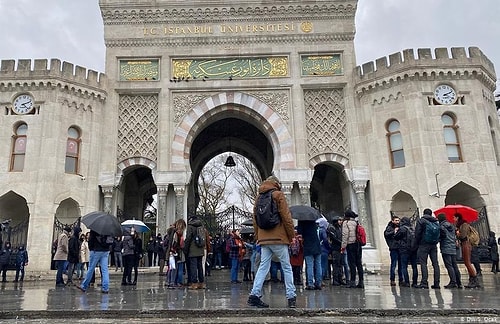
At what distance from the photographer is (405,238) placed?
8.82 metres

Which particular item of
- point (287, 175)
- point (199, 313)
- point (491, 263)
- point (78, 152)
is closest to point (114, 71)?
point (78, 152)

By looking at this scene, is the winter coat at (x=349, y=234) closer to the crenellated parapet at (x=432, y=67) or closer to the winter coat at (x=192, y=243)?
the winter coat at (x=192, y=243)

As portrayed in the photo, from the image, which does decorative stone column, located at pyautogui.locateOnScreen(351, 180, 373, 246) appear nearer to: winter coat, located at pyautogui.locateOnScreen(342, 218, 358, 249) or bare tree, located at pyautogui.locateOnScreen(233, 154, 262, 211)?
winter coat, located at pyautogui.locateOnScreen(342, 218, 358, 249)

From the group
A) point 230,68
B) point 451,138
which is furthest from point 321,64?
point 451,138

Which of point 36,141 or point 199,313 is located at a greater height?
point 36,141

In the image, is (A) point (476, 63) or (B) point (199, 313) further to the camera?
(A) point (476, 63)

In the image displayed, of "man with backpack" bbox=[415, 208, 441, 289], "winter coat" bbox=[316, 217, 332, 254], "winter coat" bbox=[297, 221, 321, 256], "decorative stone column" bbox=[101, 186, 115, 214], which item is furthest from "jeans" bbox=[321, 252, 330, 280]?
"decorative stone column" bbox=[101, 186, 115, 214]

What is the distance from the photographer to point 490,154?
14.5 meters

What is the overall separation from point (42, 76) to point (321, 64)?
11.4 meters

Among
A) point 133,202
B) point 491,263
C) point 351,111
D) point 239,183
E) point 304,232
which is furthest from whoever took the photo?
point 239,183

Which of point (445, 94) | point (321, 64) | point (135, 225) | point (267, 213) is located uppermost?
point (321, 64)

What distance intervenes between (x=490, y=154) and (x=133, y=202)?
16.0 metres

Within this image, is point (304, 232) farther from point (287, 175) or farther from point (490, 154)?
point (490, 154)

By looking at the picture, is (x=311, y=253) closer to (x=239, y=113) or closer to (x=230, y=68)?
(x=239, y=113)
